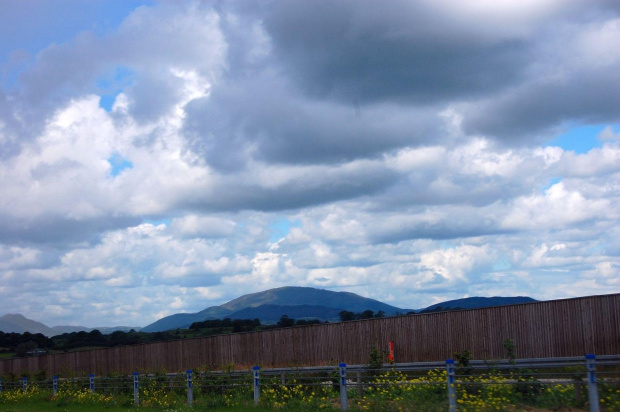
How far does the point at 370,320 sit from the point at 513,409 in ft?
55.7

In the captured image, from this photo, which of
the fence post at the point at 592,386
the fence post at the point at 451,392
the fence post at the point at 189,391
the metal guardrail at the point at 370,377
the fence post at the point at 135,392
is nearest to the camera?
the fence post at the point at 592,386

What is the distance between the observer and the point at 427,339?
2966 cm

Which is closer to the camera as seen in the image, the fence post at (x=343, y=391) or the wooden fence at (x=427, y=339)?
the fence post at (x=343, y=391)

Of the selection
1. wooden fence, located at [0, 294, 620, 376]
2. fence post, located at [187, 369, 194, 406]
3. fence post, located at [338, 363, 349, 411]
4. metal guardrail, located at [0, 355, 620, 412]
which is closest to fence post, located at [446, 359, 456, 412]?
metal guardrail, located at [0, 355, 620, 412]

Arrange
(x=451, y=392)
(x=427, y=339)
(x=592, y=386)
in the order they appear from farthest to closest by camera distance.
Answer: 1. (x=427, y=339)
2. (x=451, y=392)
3. (x=592, y=386)

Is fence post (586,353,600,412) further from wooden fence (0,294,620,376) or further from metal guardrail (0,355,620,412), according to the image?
wooden fence (0,294,620,376)

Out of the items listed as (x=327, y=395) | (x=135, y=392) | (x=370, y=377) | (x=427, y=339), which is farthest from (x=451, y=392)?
(x=135, y=392)

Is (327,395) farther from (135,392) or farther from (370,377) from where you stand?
(135,392)

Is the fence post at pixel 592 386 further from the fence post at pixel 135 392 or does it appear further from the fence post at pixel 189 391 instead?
the fence post at pixel 135 392

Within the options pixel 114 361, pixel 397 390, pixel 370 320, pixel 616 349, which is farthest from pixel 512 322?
pixel 114 361

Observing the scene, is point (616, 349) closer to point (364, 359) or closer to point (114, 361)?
point (364, 359)

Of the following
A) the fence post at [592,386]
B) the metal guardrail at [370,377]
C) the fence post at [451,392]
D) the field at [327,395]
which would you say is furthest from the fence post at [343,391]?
the fence post at [592,386]

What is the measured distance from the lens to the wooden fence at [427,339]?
24.9 m

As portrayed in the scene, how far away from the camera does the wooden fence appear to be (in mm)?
24938
